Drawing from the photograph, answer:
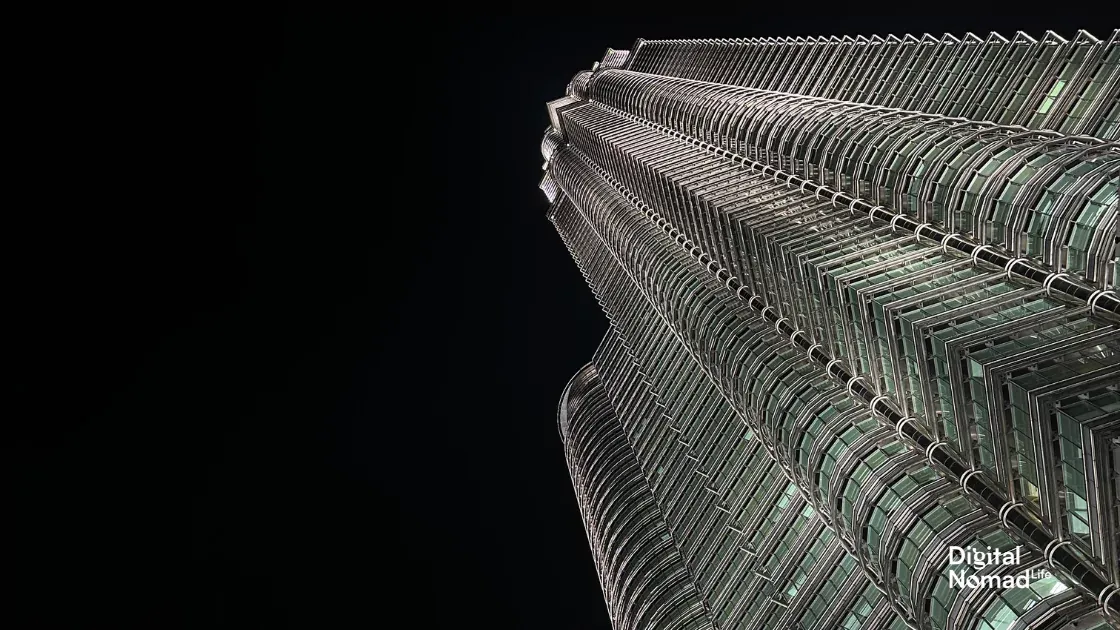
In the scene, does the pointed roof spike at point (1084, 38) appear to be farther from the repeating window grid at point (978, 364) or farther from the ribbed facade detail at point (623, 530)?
the ribbed facade detail at point (623, 530)

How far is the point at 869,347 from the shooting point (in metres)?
48.3

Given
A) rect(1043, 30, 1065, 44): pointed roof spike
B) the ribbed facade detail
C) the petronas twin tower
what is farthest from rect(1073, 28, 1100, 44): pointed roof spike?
the ribbed facade detail

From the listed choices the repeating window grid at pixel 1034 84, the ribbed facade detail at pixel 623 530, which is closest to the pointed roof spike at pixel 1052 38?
the repeating window grid at pixel 1034 84

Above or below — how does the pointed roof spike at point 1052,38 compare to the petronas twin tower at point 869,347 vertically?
above

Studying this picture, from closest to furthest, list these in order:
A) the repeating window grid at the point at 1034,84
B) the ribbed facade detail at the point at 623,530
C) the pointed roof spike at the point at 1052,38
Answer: the repeating window grid at the point at 1034,84
the pointed roof spike at the point at 1052,38
the ribbed facade detail at the point at 623,530

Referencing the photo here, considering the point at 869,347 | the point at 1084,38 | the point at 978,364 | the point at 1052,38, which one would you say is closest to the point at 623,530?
the point at 869,347

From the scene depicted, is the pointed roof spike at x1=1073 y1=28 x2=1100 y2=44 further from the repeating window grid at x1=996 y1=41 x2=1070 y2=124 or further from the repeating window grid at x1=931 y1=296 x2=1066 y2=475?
the repeating window grid at x1=931 y1=296 x2=1066 y2=475

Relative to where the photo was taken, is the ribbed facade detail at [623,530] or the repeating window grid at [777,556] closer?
the repeating window grid at [777,556]

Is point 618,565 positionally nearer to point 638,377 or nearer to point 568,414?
point 638,377

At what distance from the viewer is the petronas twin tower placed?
33.8 metres

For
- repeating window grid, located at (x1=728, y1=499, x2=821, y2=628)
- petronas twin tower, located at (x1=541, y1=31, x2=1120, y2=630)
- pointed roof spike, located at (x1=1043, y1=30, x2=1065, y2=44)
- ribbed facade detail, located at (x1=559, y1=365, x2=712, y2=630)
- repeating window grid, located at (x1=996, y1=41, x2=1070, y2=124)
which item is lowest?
ribbed facade detail, located at (x1=559, y1=365, x2=712, y2=630)

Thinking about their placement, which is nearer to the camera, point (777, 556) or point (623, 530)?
point (777, 556)

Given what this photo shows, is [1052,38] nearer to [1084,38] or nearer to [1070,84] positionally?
[1084,38]

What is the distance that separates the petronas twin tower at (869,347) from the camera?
33812mm
